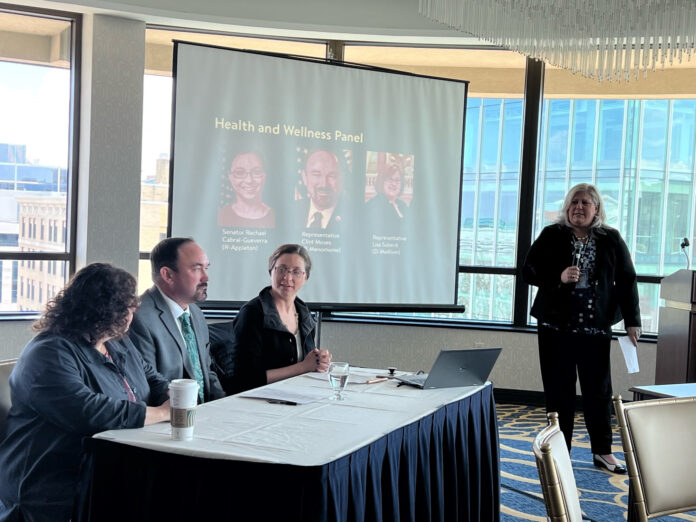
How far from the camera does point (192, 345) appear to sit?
3.20m

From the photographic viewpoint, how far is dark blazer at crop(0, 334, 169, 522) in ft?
7.16

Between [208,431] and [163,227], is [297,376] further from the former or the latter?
[163,227]

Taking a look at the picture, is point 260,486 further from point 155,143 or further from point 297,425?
point 155,143

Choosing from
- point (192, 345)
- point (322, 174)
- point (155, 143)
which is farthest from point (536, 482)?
point (155, 143)

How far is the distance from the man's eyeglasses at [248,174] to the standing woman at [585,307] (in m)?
1.98

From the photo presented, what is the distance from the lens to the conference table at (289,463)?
1.97 meters

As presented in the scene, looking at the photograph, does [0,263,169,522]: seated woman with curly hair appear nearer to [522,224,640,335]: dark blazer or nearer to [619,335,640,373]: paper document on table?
[522,224,640,335]: dark blazer

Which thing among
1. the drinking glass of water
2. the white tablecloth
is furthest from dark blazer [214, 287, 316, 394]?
the drinking glass of water

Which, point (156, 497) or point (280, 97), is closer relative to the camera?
point (156, 497)

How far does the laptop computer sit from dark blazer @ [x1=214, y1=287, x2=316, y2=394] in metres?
0.60

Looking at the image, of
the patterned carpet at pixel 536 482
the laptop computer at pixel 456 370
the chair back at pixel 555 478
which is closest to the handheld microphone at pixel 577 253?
the patterned carpet at pixel 536 482

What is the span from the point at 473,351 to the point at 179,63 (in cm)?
299

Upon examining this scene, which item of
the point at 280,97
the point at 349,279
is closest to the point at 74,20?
the point at 280,97

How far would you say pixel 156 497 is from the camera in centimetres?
208
